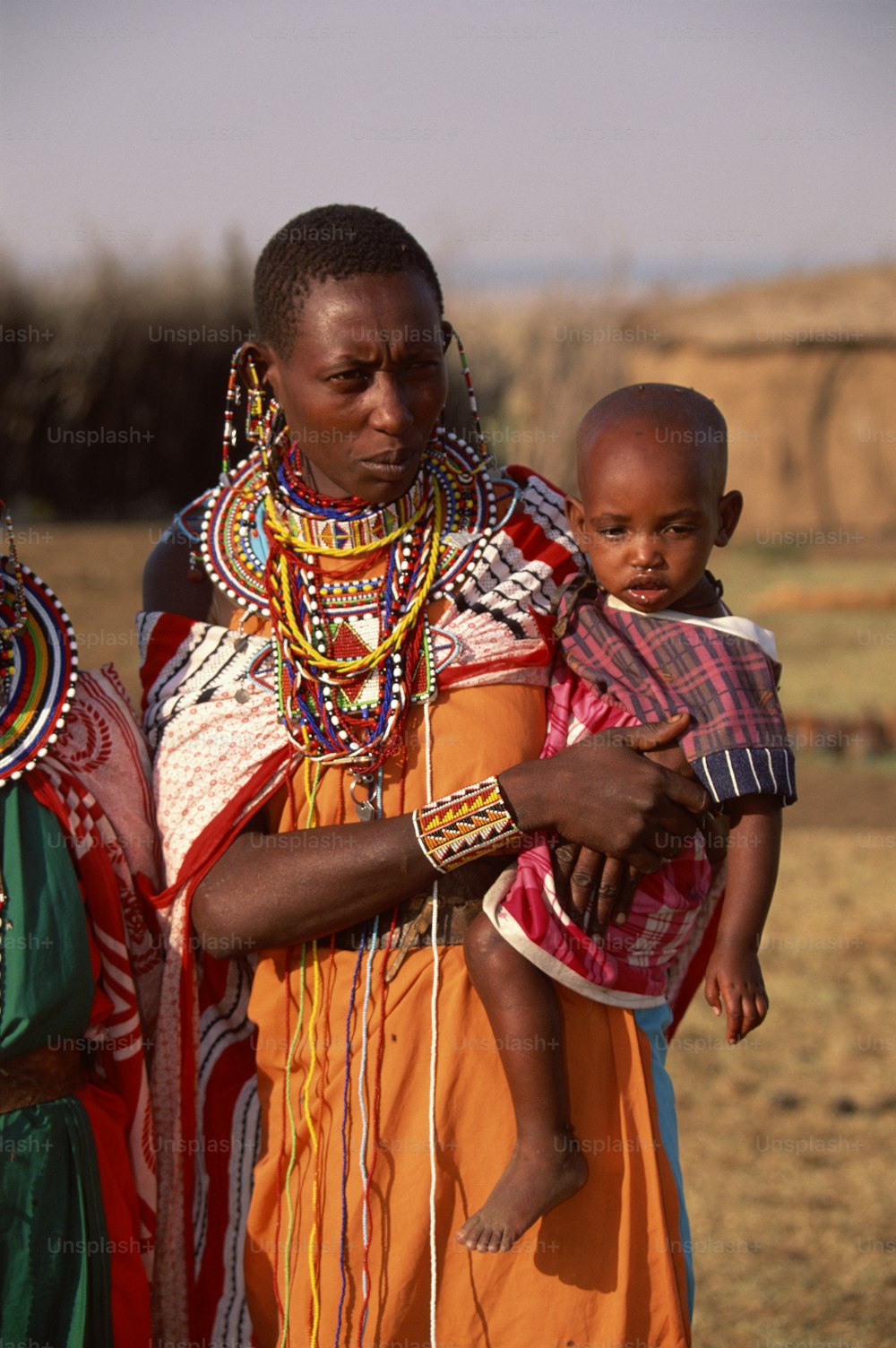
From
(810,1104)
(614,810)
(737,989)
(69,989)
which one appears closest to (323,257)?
(614,810)

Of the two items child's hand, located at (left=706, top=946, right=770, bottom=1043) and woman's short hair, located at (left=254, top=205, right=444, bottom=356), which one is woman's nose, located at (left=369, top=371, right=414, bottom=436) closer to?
woman's short hair, located at (left=254, top=205, right=444, bottom=356)

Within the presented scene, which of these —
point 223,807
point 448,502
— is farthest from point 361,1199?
point 448,502

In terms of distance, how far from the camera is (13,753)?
90.7 inches

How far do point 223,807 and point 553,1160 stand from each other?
79 cm

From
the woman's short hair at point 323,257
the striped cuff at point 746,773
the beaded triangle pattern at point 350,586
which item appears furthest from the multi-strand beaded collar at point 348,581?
the striped cuff at point 746,773

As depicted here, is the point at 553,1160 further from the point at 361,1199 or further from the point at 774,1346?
the point at 774,1346

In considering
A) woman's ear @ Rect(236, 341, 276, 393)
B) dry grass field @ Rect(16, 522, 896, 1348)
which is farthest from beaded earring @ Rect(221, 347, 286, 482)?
dry grass field @ Rect(16, 522, 896, 1348)

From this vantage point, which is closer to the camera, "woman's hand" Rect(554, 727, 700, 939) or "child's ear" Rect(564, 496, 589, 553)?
"woman's hand" Rect(554, 727, 700, 939)

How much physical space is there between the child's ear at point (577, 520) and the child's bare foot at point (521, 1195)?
1001 mm

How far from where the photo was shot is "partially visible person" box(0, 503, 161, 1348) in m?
2.29

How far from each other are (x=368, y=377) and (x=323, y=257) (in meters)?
0.22

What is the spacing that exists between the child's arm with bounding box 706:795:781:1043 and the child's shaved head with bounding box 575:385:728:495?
552 mm

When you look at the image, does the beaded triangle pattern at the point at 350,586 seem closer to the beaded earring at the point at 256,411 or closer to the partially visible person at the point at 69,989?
the beaded earring at the point at 256,411

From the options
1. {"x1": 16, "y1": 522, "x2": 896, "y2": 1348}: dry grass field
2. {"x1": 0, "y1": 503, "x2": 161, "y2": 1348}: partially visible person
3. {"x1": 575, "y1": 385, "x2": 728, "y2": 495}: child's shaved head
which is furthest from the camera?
{"x1": 16, "y1": 522, "x2": 896, "y2": 1348}: dry grass field
